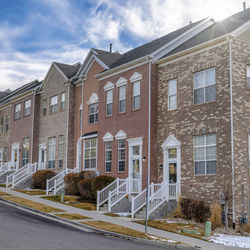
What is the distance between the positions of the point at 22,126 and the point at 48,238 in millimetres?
27642

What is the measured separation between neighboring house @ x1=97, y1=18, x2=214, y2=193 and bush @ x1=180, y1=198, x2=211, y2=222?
3.34 m

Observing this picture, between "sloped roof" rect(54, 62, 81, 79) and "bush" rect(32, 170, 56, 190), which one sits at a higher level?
"sloped roof" rect(54, 62, 81, 79)

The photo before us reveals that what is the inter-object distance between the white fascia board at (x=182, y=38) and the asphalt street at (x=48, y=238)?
11.9 m

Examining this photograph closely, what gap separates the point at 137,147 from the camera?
25125 millimetres

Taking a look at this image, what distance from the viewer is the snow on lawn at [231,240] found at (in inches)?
611

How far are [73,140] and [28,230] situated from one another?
18.4 meters

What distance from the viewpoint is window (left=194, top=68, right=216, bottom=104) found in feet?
69.4

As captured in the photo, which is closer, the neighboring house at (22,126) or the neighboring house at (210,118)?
the neighboring house at (210,118)

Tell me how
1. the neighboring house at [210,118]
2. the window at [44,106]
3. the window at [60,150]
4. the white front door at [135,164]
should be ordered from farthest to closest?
the window at [44,106] → the window at [60,150] → the white front door at [135,164] → the neighboring house at [210,118]

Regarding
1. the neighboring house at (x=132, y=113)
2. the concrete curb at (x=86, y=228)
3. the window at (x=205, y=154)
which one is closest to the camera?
the concrete curb at (x=86, y=228)

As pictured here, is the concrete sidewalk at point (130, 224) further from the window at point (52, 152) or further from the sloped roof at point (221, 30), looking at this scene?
the sloped roof at point (221, 30)

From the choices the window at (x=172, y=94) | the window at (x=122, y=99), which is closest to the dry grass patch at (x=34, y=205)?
the window at (x=122, y=99)

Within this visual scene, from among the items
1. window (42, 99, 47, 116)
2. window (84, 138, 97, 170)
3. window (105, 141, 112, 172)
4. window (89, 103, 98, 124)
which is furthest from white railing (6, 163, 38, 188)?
window (105, 141, 112, 172)

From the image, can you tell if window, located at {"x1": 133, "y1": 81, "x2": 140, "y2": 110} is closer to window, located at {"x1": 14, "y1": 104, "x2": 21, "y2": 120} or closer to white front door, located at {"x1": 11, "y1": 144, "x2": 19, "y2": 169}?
white front door, located at {"x1": 11, "y1": 144, "x2": 19, "y2": 169}
